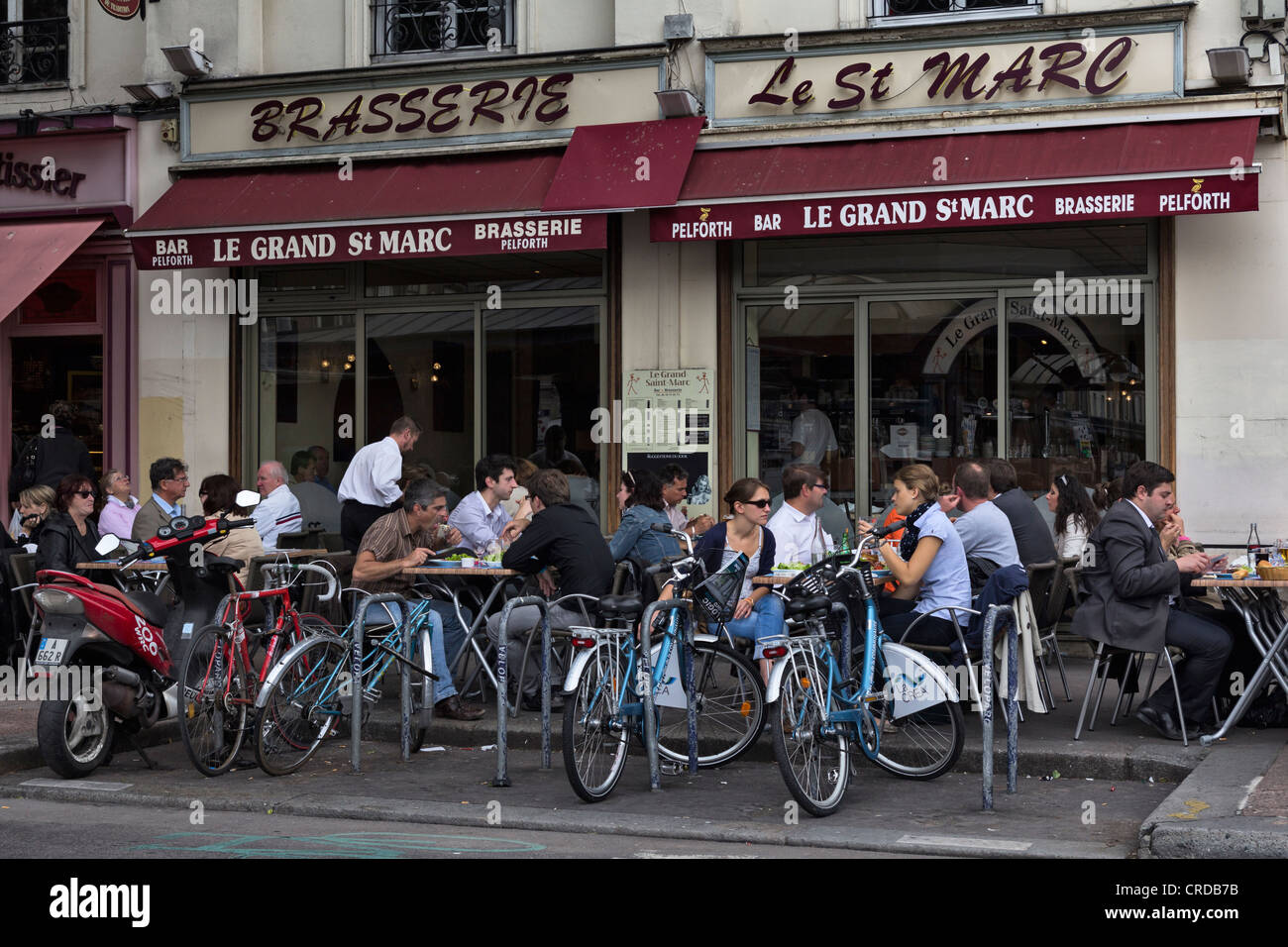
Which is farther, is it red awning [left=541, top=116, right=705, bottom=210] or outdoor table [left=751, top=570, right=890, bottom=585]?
red awning [left=541, top=116, right=705, bottom=210]

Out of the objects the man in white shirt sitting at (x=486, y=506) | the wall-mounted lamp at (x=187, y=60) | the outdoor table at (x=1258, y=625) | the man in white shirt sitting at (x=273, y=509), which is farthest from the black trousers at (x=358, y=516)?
the outdoor table at (x=1258, y=625)

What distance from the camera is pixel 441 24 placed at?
13445mm

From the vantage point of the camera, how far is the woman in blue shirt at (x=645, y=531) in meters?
9.85

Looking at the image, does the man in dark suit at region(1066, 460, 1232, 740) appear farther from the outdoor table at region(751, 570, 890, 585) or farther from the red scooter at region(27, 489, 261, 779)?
the red scooter at region(27, 489, 261, 779)

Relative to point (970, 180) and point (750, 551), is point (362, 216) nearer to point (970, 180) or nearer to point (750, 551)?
point (970, 180)

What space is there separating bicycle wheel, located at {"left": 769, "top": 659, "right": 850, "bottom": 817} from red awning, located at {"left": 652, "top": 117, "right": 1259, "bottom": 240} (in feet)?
16.9

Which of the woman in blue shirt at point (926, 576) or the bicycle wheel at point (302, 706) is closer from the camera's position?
the bicycle wheel at point (302, 706)

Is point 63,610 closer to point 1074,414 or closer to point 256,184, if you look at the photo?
point 256,184

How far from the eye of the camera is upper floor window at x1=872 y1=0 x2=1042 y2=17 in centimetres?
1178

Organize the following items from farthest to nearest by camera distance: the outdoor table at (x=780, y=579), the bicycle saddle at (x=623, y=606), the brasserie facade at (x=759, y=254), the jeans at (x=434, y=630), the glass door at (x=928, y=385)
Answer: the glass door at (x=928, y=385), the brasserie facade at (x=759, y=254), the jeans at (x=434, y=630), the outdoor table at (x=780, y=579), the bicycle saddle at (x=623, y=606)

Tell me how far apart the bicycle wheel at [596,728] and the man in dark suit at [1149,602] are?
2.73m

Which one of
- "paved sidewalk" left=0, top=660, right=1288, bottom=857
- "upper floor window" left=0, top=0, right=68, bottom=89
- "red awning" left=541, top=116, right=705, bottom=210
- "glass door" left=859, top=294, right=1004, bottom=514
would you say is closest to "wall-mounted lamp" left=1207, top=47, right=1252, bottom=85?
"glass door" left=859, top=294, right=1004, bottom=514

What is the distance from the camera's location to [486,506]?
11.2 meters

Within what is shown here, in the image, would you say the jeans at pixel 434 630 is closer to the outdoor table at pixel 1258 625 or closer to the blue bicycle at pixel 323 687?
the blue bicycle at pixel 323 687
